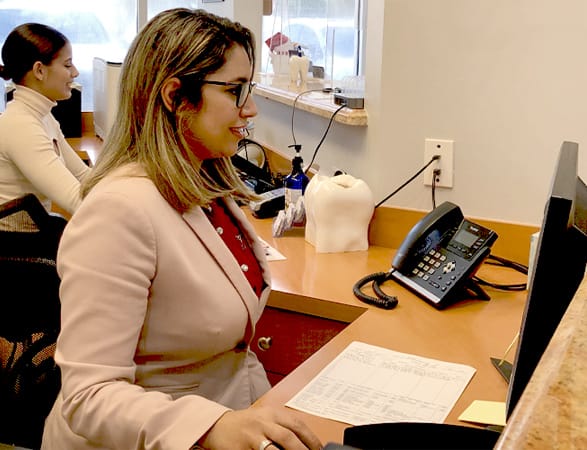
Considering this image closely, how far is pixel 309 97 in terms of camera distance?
2424 mm

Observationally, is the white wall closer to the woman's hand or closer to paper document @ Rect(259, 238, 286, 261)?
paper document @ Rect(259, 238, 286, 261)

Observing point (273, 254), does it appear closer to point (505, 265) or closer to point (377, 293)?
point (377, 293)

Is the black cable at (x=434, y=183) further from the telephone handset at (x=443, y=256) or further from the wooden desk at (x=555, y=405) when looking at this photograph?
the wooden desk at (x=555, y=405)

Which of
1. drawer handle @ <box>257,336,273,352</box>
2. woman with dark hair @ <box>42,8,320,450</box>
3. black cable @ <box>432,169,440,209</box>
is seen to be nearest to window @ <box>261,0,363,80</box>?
black cable @ <box>432,169,440,209</box>

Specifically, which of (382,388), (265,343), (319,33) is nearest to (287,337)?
(265,343)

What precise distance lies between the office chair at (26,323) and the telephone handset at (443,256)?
836 mm

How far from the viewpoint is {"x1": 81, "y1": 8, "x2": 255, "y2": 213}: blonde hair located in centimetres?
120

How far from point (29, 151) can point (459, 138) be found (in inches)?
53.9

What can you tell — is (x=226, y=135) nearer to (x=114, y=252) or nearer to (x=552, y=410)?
(x=114, y=252)

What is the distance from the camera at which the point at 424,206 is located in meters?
1.97

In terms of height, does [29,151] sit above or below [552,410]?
below

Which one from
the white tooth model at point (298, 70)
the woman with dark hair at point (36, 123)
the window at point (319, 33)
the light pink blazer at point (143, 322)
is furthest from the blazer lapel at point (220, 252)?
the window at point (319, 33)

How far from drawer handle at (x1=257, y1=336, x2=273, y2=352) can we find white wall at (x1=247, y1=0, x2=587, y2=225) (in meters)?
0.55

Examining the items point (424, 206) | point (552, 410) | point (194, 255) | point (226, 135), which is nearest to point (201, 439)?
point (194, 255)
